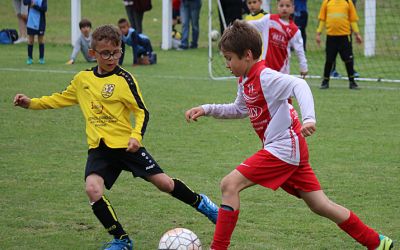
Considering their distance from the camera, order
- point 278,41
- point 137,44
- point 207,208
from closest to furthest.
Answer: point 207,208 → point 278,41 → point 137,44

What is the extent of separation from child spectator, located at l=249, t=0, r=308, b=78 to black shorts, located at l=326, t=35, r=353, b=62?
138 inches

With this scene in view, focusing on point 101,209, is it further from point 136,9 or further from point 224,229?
point 136,9

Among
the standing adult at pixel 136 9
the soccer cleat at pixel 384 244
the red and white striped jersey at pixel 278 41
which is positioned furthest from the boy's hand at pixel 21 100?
the standing adult at pixel 136 9

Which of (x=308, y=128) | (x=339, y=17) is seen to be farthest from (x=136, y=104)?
(x=339, y=17)

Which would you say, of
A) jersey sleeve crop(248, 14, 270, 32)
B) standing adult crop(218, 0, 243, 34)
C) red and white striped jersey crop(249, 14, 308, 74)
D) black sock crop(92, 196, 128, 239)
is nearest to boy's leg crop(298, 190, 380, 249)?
black sock crop(92, 196, 128, 239)

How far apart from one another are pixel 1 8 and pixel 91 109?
22527 millimetres

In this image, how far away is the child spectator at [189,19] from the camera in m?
21.0

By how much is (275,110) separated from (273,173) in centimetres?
37

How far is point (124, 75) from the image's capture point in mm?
5609

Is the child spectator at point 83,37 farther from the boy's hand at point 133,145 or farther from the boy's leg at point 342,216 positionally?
the boy's leg at point 342,216

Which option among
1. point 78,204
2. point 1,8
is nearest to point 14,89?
point 78,204

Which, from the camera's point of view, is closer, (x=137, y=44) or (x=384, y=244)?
(x=384, y=244)

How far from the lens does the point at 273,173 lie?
505cm

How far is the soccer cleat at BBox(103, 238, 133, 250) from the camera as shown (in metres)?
5.38
